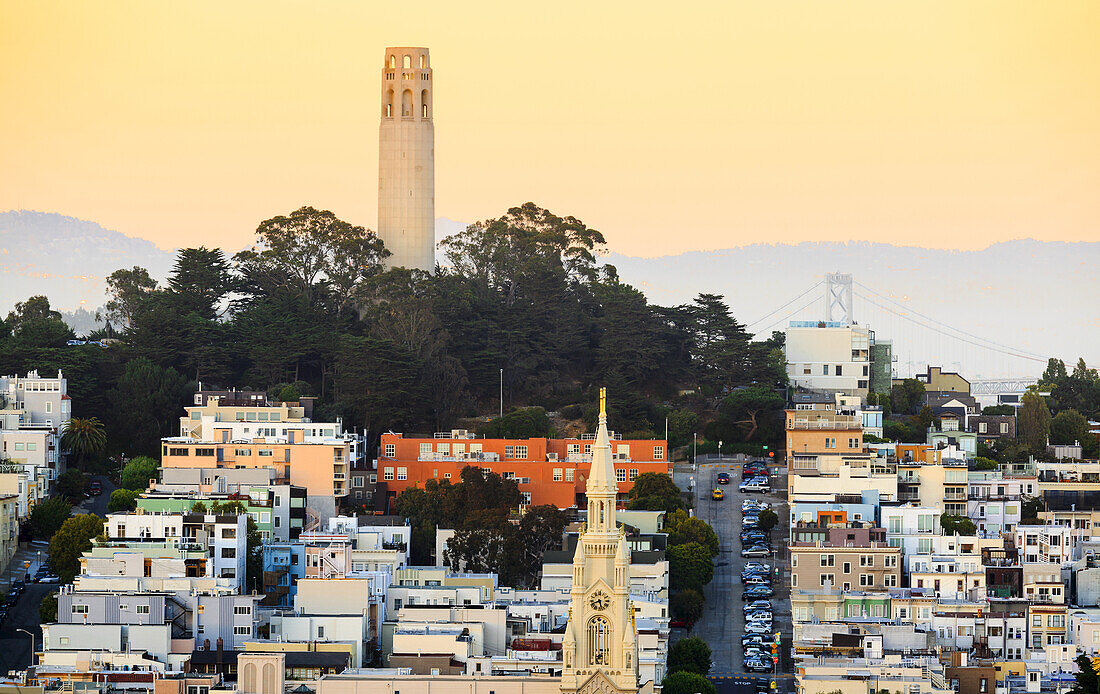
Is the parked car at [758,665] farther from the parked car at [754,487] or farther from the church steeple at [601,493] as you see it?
the parked car at [754,487]

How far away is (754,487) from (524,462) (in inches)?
260

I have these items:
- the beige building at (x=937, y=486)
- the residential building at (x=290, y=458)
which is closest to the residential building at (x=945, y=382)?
the beige building at (x=937, y=486)

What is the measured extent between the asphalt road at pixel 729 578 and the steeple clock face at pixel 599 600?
6.21m

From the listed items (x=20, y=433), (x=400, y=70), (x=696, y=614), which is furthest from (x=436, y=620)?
(x=400, y=70)

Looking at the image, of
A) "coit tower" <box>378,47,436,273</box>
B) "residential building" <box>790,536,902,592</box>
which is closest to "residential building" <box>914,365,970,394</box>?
"coit tower" <box>378,47,436,273</box>

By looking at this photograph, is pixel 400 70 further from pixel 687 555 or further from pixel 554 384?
pixel 687 555

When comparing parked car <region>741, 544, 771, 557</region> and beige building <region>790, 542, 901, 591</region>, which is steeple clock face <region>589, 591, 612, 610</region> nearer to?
beige building <region>790, 542, 901, 591</region>

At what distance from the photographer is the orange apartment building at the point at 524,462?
78562 millimetres

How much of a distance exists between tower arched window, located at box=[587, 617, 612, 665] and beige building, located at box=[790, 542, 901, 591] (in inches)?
526

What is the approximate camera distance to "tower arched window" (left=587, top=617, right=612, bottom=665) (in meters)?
55.2

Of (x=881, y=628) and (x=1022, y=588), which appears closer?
(x=881, y=628)

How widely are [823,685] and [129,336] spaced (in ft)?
113

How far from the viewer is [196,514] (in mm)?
68250

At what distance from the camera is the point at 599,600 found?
55.4m
